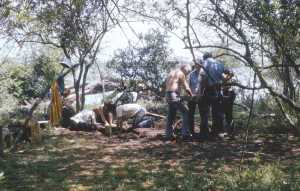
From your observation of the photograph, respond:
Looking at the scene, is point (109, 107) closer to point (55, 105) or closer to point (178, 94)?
point (55, 105)

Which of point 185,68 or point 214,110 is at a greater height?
point 185,68

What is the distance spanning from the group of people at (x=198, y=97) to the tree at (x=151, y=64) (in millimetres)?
5419

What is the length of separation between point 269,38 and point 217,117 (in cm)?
394

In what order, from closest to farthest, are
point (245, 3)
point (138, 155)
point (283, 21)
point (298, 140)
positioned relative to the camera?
point (283, 21), point (245, 3), point (138, 155), point (298, 140)

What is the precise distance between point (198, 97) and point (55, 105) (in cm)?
368

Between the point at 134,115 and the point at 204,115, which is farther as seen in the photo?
Answer: the point at 134,115

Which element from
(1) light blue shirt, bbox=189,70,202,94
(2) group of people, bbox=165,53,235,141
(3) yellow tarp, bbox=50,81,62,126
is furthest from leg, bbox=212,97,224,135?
(3) yellow tarp, bbox=50,81,62,126

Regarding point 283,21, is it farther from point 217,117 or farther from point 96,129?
point 96,129

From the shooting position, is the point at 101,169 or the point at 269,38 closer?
the point at 269,38

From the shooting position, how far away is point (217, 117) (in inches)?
451

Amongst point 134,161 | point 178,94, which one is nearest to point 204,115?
point 178,94

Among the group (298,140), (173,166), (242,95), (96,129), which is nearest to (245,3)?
(173,166)

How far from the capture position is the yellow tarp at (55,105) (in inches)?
488

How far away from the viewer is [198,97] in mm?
11039
